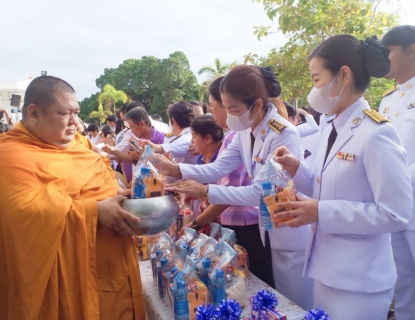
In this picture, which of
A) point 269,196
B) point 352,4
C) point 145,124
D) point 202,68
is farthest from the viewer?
point 202,68

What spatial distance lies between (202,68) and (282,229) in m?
31.3

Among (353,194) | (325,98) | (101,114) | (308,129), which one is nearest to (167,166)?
(325,98)

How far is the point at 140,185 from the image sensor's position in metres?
1.94

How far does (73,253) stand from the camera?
6.03ft

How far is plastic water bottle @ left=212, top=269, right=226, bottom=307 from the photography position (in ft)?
6.02

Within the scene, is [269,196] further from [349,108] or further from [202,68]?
[202,68]

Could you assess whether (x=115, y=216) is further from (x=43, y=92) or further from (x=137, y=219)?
(x=43, y=92)

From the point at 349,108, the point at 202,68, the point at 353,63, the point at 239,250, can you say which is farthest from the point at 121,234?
the point at 202,68

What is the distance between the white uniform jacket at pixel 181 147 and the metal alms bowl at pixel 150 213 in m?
1.98

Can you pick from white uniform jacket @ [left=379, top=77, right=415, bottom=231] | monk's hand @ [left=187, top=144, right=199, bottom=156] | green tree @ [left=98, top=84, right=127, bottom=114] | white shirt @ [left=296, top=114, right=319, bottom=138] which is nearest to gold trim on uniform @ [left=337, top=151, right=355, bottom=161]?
white uniform jacket @ [left=379, top=77, right=415, bottom=231]

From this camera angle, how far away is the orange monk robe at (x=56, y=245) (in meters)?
1.73

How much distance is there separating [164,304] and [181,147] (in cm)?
221

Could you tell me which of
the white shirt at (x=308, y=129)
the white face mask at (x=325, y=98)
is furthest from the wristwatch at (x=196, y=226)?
the white shirt at (x=308, y=129)

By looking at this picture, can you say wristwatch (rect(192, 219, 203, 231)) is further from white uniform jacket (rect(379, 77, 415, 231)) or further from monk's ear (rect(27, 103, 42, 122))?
white uniform jacket (rect(379, 77, 415, 231))
